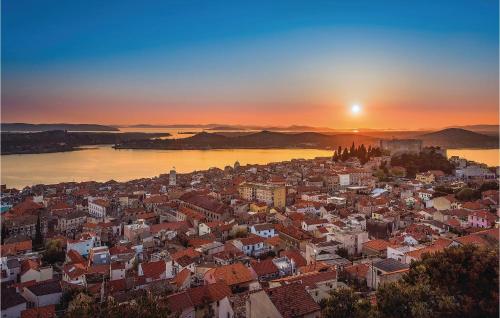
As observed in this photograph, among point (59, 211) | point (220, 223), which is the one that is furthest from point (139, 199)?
point (220, 223)

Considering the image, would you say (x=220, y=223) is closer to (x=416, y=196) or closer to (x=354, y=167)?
(x=416, y=196)

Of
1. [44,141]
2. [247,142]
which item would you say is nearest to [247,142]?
[247,142]

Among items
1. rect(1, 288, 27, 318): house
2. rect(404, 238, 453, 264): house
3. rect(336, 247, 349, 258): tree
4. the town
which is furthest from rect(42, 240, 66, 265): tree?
rect(404, 238, 453, 264): house

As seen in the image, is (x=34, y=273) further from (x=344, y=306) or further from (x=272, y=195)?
(x=272, y=195)

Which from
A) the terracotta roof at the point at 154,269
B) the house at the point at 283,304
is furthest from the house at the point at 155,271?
the house at the point at 283,304

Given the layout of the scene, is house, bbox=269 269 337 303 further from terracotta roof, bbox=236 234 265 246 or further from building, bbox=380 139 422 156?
building, bbox=380 139 422 156

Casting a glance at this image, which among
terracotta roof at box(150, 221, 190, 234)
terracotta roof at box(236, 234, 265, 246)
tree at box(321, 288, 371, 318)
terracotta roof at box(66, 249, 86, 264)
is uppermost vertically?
tree at box(321, 288, 371, 318)
